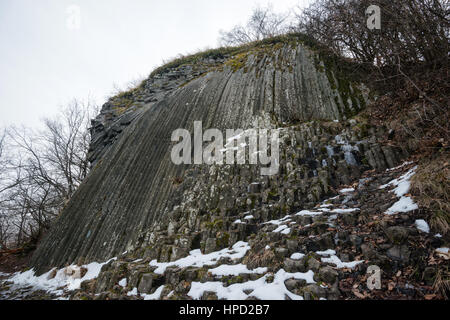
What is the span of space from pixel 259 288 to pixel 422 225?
2.58 meters

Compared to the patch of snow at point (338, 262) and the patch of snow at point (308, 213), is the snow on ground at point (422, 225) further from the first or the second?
the patch of snow at point (308, 213)

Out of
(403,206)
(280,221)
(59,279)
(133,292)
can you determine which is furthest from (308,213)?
(59,279)

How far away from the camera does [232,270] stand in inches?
153

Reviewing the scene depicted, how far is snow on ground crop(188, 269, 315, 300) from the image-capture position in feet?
9.79

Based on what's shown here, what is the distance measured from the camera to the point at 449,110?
4672 mm

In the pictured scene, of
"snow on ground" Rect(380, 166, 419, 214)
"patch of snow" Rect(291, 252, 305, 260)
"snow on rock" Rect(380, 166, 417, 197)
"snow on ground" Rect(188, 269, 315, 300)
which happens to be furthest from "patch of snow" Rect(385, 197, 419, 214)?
"snow on ground" Rect(188, 269, 315, 300)

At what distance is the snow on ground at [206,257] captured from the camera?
442 centimetres

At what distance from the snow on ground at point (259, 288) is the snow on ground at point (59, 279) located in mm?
5434

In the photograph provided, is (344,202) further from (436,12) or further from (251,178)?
(436,12)

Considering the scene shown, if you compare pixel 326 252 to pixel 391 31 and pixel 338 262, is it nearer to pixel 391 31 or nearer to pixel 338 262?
pixel 338 262

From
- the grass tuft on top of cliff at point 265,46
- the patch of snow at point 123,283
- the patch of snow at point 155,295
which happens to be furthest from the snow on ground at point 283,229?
the grass tuft on top of cliff at point 265,46
